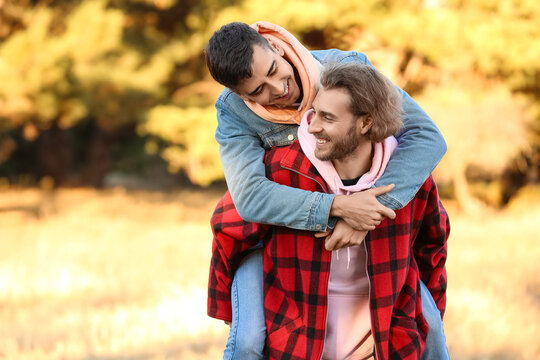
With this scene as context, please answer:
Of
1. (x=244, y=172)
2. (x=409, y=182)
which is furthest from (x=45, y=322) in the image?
(x=409, y=182)

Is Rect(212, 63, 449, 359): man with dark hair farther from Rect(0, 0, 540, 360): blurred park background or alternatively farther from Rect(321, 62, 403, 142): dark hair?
Rect(0, 0, 540, 360): blurred park background

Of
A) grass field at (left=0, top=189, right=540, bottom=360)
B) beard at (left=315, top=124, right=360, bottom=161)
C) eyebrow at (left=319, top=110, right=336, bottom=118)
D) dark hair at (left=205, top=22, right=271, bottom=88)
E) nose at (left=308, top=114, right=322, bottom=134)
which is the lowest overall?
grass field at (left=0, top=189, right=540, bottom=360)

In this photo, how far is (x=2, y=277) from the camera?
5.68 m

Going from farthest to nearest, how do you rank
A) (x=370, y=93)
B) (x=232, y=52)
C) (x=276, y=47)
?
(x=276, y=47)
(x=232, y=52)
(x=370, y=93)

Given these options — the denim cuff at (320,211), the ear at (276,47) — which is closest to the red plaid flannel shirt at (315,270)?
the denim cuff at (320,211)

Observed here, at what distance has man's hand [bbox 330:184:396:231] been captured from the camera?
69.8 inches

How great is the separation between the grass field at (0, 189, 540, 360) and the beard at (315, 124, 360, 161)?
2136 mm

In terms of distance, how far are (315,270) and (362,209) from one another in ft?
0.88

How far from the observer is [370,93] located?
174cm

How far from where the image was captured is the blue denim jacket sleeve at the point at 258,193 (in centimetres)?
179

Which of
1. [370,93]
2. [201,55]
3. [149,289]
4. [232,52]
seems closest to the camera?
[370,93]

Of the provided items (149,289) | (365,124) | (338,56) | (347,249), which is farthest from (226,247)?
(149,289)

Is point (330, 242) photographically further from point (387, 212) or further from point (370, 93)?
point (370, 93)

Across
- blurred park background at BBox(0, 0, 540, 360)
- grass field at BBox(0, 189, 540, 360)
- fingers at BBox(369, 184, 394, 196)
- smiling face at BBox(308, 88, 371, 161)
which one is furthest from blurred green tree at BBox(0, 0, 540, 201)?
fingers at BBox(369, 184, 394, 196)
